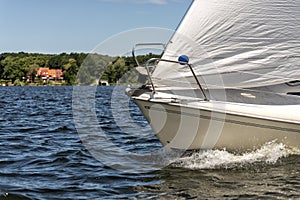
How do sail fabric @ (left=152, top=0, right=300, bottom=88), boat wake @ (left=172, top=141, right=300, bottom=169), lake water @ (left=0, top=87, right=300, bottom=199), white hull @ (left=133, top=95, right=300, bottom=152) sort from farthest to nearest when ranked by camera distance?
1. boat wake @ (left=172, top=141, right=300, bottom=169)
2. sail fabric @ (left=152, top=0, right=300, bottom=88)
3. white hull @ (left=133, top=95, right=300, bottom=152)
4. lake water @ (left=0, top=87, right=300, bottom=199)

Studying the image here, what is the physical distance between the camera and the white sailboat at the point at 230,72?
31.1 feet

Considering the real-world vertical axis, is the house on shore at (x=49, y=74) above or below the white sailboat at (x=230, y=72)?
below

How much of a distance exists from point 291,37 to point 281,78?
0.76 m

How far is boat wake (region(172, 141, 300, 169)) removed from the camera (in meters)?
9.81

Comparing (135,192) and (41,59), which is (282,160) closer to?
(135,192)

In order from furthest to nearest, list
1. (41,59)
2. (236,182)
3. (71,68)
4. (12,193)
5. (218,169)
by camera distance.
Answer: (41,59)
(71,68)
(218,169)
(236,182)
(12,193)

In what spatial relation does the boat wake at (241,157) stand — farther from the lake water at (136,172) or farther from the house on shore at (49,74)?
A: the house on shore at (49,74)

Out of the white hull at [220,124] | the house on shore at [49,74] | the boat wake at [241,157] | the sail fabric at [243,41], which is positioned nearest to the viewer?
the white hull at [220,124]

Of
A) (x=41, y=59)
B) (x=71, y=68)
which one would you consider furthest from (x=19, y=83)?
(x=71, y=68)

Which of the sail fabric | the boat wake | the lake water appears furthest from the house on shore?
the sail fabric

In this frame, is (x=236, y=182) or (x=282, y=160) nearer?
(x=236, y=182)

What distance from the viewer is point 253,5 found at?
9.69m

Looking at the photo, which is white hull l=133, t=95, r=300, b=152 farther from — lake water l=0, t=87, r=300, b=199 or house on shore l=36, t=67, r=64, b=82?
house on shore l=36, t=67, r=64, b=82

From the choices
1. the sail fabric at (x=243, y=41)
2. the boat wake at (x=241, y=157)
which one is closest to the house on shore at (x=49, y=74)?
the boat wake at (x=241, y=157)
